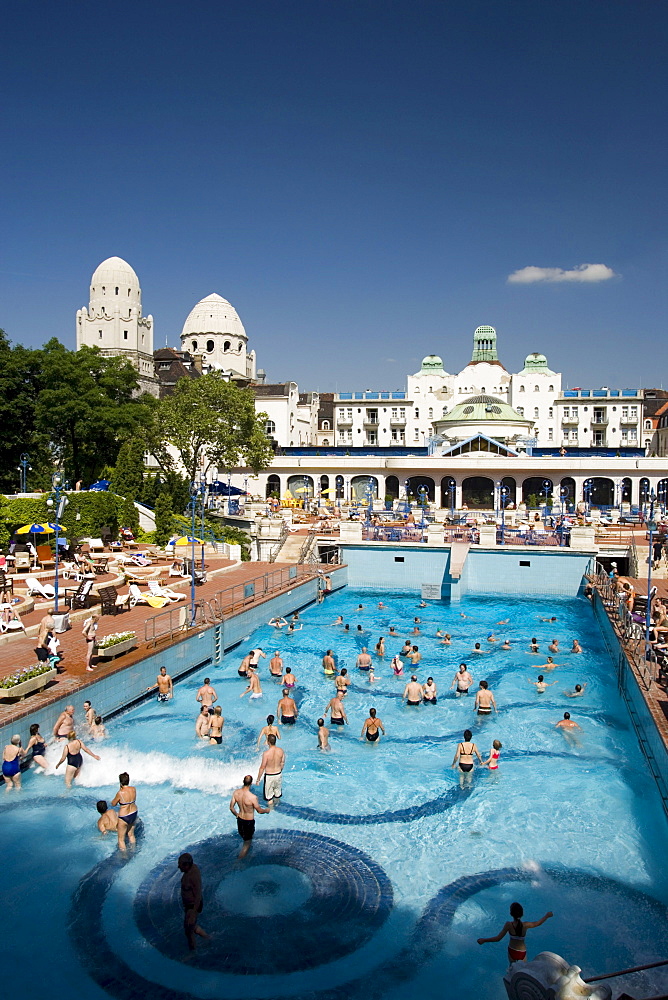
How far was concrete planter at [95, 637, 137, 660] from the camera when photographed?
15773 millimetres

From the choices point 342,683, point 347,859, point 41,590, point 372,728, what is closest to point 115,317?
point 41,590

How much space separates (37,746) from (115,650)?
3.64 m

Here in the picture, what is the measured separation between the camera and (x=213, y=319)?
264 ft

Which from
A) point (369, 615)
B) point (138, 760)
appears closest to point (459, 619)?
point (369, 615)

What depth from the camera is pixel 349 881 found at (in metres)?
10.0

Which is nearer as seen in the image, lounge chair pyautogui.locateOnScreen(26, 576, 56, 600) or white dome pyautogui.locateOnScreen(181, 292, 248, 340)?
lounge chair pyautogui.locateOnScreen(26, 576, 56, 600)

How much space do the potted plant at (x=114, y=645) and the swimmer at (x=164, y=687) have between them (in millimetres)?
1059

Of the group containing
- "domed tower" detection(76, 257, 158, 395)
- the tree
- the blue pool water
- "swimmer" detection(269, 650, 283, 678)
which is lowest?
the blue pool water

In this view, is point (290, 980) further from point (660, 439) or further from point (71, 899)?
point (660, 439)

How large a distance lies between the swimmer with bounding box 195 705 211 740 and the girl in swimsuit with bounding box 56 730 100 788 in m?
2.53

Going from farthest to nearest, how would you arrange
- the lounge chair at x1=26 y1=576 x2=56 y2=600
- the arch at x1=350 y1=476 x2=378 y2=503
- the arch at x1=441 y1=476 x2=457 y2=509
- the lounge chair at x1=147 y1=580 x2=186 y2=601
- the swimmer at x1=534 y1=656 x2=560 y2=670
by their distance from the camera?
the arch at x1=350 y1=476 x2=378 y2=503 < the arch at x1=441 y1=476 x2=457 y2=509 < the lounge chair at x1=147 y1=580 x2=186 y2=601 < the lounge chair at x1=26 y1=576 x2=56 y2=600 < the swimmer at x1=534 y1=656 x2=560 y2=670

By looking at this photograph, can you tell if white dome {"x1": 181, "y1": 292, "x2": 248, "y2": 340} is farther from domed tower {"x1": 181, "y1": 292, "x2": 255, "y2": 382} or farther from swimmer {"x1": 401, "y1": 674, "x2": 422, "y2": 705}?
swimmer {"x1": 401, "y1": 674, "x2": 422, "y2": 705}

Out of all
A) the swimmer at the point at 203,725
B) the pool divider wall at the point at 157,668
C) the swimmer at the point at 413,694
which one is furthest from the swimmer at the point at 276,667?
the swimmer at the point at 203,725

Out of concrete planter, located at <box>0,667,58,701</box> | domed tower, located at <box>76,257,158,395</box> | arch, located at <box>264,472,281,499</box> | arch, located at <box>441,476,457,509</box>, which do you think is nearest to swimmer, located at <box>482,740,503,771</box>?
concrete planter, located at <box>0,667,58,701</box>
